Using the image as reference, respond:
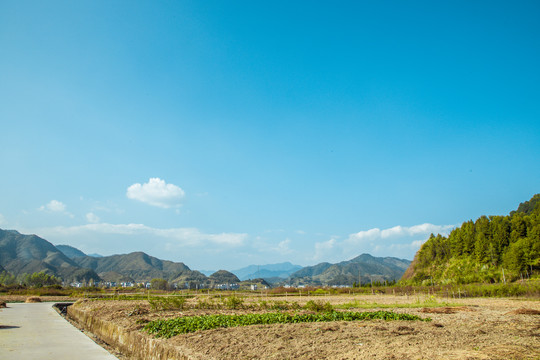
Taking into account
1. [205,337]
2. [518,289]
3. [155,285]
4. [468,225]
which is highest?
[468,225]

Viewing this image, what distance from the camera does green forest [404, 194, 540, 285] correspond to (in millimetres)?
61531

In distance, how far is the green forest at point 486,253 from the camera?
61.5 m

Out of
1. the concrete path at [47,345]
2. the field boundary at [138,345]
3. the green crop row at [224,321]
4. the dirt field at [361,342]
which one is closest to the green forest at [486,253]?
the green crop row at [224,321]

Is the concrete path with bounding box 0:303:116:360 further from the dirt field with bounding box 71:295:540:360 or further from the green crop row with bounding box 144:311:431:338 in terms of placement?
the dirt field with bounding box 71:295:540:360

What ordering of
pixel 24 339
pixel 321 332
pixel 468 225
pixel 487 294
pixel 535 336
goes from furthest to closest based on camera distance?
1. pixel 468 225
2. pixel 487 294
3. pixel 24 339
4. pixel 321 332
5. pixel 535 336

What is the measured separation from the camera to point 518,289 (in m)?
37.9

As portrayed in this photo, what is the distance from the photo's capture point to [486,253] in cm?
7369

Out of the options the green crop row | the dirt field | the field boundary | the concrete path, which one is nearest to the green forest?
the green crop row

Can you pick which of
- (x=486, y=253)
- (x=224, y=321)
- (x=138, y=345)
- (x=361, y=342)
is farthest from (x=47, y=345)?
(x=486, y=253)

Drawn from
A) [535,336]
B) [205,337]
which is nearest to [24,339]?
[205,337]

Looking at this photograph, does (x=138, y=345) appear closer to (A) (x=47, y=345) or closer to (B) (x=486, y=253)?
(A) (x=47, y=345)

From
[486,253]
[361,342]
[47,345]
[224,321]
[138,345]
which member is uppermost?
[486,253]

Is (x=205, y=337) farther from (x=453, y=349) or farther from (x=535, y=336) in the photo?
(x=535, y=336)

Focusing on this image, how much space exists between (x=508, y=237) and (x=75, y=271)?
672 feet
